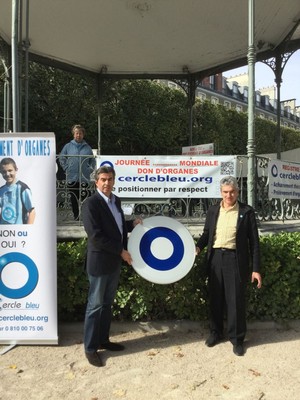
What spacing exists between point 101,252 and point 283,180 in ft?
13.1

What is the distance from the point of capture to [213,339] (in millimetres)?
4645

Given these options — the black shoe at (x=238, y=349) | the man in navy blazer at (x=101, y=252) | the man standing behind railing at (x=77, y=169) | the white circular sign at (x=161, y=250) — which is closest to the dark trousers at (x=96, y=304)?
the man in navy blazer at (x=101, y=252)

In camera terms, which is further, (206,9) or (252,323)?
(206,9)

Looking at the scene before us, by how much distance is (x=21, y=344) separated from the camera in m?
4.57

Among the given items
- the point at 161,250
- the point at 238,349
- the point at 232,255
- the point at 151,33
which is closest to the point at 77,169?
the point at 161,250

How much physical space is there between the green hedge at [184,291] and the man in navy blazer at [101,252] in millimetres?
702

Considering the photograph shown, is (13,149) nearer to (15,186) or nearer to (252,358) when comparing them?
(15,186)

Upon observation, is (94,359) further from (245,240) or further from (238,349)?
(245,240)

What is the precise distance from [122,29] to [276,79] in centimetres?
412

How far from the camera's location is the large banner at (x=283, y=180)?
21.9 ft

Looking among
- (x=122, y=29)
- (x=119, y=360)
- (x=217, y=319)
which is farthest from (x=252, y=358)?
(x=122, y=29)

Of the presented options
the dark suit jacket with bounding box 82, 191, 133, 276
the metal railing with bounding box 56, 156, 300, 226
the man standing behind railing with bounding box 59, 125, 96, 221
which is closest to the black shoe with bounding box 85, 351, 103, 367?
the dark suit jacket with bounding box 82, 191, 133, 276

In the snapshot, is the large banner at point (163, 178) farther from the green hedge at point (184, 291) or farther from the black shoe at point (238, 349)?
the black shoe at point (238, 349)

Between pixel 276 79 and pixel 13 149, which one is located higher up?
pixel 276 79
